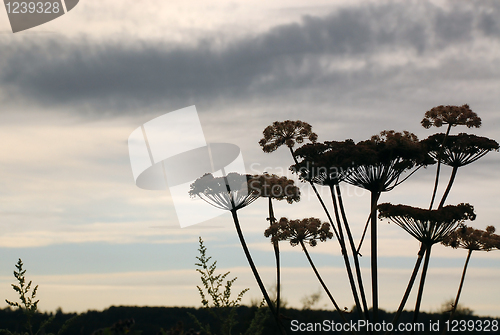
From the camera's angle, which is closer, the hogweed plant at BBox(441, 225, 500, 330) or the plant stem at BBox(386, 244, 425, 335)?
the plant stem at BBox(386, 244, 425, 335)

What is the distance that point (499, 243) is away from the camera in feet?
54.0

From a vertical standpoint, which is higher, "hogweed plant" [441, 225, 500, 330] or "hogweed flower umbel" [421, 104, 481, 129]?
"hogweed flower umbel" [421, 104, 481, 129]

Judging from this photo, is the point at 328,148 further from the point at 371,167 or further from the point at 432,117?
the point at 432,117

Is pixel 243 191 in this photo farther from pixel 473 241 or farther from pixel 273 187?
pixel 473 241

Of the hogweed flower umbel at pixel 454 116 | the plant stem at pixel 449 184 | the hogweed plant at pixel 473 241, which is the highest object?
the hogweed flower umbel at pixel 454 116

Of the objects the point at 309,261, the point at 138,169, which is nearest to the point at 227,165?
the point at 138,169

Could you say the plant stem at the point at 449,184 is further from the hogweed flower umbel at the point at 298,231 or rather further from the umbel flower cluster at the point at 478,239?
the hogweed flower umbel at the point at 298,231

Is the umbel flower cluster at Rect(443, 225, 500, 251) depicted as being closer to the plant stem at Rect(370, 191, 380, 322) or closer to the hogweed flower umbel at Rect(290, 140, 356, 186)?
the plant stem at Rect(370, 191, 380, 322)

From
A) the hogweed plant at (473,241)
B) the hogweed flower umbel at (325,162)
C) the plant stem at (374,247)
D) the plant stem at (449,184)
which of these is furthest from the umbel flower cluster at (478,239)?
the hogweed flower umbel at (325,162)

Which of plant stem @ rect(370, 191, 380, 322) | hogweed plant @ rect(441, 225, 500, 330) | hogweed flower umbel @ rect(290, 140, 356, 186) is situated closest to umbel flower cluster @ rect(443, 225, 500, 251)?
hogweed plant @ rect(441, 225, 500, 330)

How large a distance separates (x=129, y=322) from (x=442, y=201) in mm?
11783

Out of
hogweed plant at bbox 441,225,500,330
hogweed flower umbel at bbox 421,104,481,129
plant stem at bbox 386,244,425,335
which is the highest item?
hogweed flower umbel at bbox 421,104,481,129

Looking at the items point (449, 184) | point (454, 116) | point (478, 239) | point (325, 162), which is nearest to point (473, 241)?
point (478, 239)

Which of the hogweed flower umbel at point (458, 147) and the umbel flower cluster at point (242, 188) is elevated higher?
the hogweed flower umbel at point (458, 147)
